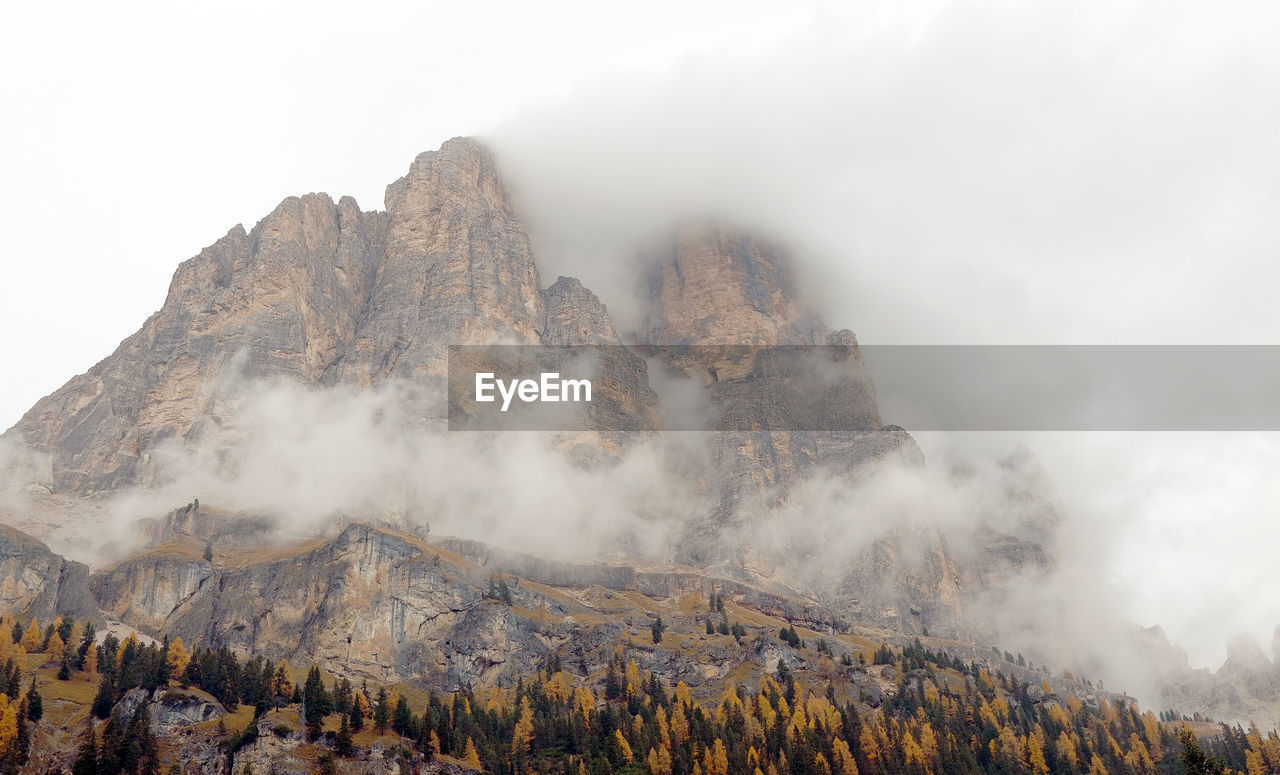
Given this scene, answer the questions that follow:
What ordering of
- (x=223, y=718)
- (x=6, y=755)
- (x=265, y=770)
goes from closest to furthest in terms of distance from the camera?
(x=6, y=755) < (x=265, y=770) < (x=223, y=718)

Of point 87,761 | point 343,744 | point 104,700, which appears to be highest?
point 104,700

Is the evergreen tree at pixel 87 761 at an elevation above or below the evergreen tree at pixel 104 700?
below

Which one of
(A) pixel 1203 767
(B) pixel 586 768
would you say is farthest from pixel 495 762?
(A) pixel 1203 767

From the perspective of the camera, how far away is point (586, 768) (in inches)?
7869

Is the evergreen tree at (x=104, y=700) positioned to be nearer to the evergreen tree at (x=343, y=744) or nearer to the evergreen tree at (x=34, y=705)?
the evergreen tree at (x=34, y=705)

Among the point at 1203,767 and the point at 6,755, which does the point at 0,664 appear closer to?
the point at 6,755

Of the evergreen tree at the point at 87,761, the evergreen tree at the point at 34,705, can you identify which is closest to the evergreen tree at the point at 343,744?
the evergreen tree at the point at 87,761

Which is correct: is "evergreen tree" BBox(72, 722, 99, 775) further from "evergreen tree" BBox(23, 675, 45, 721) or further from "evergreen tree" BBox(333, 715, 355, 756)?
"evergreen tree" BBox(333, 715, 355, 756)

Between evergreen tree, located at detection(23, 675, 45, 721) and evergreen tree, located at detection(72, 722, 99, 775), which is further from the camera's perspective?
evergreen tree, located at detection(23, 675, 45, 721)

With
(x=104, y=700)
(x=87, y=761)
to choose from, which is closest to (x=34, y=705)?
(x=104, y=700)

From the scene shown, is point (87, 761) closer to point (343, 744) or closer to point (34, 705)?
point (34, 705)

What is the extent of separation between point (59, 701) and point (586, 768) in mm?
92220

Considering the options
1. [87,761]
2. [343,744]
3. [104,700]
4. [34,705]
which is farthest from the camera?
[343,744]

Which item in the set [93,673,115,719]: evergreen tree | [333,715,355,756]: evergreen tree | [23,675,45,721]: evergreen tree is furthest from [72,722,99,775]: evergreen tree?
[333,715,355,756]: evergreen tree
